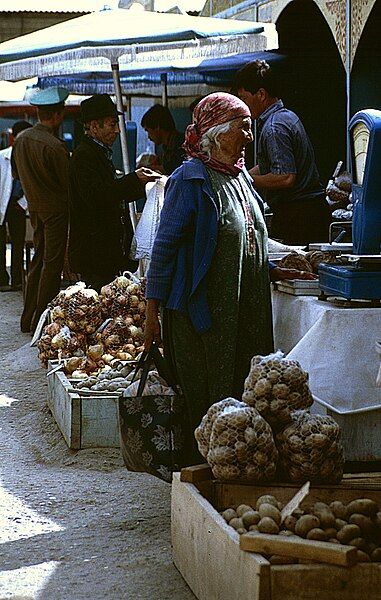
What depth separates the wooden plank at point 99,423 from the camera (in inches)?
235

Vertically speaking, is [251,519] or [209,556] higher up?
[251,519]

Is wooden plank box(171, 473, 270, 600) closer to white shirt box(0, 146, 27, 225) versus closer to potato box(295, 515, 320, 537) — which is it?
potato box(295, 515, 320, 537)

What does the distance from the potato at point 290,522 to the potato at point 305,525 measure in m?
0.02

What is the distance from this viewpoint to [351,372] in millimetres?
4191

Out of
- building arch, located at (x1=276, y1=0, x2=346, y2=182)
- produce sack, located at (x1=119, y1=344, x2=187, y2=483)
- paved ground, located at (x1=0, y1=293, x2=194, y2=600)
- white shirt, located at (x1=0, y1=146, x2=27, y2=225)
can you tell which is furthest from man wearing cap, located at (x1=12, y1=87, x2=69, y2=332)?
produce sack, located at (x1=119, y1=344, x2=187, y2=483)

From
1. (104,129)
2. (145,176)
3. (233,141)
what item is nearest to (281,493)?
(233,141)

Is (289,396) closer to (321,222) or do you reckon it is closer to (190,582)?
(190,582)

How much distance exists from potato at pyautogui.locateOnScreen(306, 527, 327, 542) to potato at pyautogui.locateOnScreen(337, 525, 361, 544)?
53mm

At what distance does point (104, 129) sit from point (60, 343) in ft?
4.90

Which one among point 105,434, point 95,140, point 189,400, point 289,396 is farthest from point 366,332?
point 95,140

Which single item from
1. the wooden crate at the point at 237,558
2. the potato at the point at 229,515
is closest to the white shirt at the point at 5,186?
the wooden crate at the point at 237,558

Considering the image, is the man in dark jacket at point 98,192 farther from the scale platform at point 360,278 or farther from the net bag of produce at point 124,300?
the scale platform at point 360,278

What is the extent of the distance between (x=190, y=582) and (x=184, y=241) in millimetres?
1419

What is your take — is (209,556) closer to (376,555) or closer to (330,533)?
(330,533)
